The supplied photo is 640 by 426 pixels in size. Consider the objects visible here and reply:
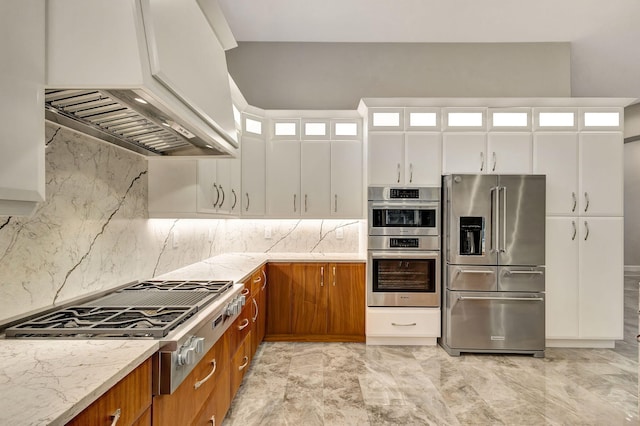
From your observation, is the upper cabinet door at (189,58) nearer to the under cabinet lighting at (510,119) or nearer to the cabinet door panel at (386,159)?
the cabinet door panel at (386,159)

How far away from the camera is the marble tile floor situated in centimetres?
240

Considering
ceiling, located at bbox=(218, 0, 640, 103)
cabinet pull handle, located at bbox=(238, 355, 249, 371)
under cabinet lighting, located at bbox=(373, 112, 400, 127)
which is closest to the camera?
cabinet pull handle, located at bbox=(238, 355, 249, 371)

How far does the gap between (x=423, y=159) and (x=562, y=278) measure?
6.18 ft

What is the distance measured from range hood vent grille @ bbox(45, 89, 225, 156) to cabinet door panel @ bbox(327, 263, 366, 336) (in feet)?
6.65

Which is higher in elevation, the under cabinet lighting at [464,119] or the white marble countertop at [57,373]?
the under cabinet lighting at [464,119]

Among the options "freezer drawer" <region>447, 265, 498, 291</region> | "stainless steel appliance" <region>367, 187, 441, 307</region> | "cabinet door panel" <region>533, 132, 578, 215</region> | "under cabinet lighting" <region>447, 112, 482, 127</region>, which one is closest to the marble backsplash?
"stainless steel appliance" <region>367, 187, 441, 307</region>

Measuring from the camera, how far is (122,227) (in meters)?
2.19

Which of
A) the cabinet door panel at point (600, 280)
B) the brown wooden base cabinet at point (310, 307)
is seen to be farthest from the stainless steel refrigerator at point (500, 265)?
the brown wooden base cabinet at point (310, 307)

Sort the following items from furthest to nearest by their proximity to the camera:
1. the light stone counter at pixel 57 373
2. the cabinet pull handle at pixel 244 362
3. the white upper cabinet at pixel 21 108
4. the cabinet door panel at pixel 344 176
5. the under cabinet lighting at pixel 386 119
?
1. the cabinet door panel at pixel 344 176
2. the under cabinet lighting at pixel 386 119
3. the cabinet pull handle at pixel 244 362
4. the white upper cabinet at pixel 21 108
5. the light stone counter at pixel 57 373

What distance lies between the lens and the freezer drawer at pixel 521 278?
138 inches

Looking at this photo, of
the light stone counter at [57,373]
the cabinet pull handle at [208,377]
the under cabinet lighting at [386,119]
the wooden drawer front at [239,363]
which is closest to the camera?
the light stone counter at [57,373]

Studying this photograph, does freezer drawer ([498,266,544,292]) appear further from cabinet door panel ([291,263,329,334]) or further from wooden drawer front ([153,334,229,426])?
wooden drawer front ([153,334,229,426])

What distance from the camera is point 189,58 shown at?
1562mm

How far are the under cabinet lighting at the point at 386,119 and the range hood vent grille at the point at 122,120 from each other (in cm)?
197
